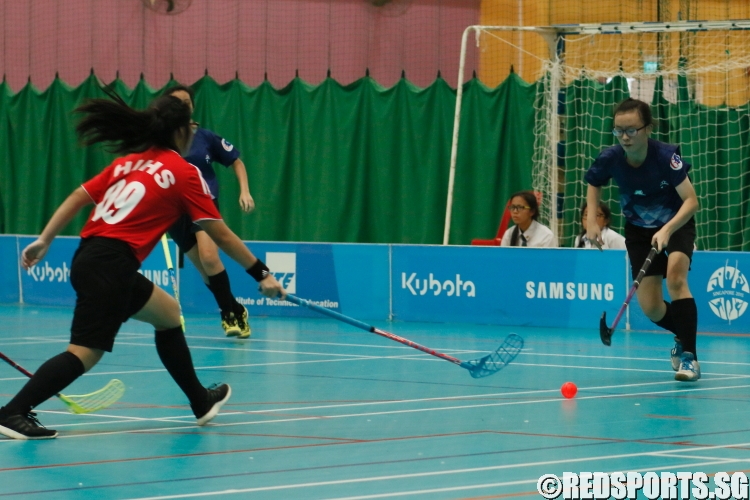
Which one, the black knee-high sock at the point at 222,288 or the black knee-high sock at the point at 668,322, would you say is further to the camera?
the black knee-high sock at the point at 222,288

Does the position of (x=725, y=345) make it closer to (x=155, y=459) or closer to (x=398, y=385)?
(x=398, y=385)

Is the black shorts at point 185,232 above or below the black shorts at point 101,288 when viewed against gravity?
above

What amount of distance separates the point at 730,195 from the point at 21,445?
10657mm

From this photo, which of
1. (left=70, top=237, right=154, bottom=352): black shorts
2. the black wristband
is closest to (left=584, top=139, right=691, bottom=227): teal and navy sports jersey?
the black wristband

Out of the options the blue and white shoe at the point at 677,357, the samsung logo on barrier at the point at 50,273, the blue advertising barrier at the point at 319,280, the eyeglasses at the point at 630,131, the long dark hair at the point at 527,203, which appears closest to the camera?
the eyeglasses at the point at 630,131

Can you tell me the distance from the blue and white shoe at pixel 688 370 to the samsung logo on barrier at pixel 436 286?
4.69 meters

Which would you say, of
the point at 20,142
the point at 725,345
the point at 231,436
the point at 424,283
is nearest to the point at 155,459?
the point at 231,436

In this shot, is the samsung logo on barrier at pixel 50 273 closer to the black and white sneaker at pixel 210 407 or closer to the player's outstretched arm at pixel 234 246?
the black and white sneaker at pixel 210 407

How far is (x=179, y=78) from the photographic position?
61.4ft

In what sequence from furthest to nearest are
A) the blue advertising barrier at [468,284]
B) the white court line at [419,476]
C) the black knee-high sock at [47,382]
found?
1. the blue advertising barrier at [468,284]
2. the black knee-high sock at [47,382]
3. the white court line at [419,476]

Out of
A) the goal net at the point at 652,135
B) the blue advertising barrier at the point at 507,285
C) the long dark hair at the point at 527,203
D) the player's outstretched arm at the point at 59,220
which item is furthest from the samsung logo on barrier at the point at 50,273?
the player's outstretched arm at the point at 59,220

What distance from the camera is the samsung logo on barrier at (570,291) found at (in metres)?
12.4

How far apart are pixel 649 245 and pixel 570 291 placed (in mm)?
3921

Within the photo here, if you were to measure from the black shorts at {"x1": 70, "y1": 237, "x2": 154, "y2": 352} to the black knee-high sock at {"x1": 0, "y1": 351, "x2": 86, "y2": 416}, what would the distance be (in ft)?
0.33
